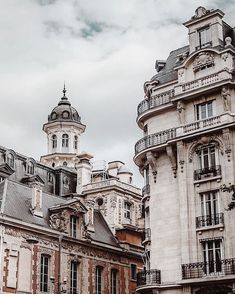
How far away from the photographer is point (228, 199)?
35656 millimetres

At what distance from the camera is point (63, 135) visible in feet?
262

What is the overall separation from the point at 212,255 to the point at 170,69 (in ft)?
44.7

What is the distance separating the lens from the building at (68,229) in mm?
40000

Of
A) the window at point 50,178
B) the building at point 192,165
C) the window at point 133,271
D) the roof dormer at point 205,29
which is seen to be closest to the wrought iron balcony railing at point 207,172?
the building at point 192,165

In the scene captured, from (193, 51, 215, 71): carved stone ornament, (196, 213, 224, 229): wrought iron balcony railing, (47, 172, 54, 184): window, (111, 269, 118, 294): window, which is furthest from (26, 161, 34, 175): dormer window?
(196, 213, 224, 229): wrought iron balcony railing

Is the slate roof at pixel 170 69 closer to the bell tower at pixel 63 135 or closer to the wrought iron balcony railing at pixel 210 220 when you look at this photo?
the wrought iron balcony railing at pixel 210 220

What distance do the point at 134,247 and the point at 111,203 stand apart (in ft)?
15.4

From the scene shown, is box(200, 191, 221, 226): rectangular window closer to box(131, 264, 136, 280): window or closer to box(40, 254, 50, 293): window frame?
box(40, 254, 50, 293): window frame

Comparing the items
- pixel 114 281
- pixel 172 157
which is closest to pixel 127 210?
pixel 114 281

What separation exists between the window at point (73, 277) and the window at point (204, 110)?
46.4 feet

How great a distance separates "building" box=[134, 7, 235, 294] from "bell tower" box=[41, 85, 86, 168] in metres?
36.6

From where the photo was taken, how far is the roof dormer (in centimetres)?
4016

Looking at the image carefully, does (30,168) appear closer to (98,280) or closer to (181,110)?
(98,280)

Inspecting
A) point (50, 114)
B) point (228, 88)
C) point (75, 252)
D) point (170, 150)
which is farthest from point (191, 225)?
point (50, 114)
